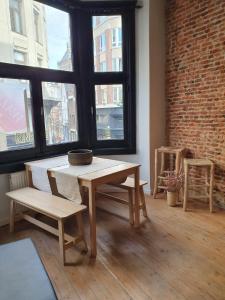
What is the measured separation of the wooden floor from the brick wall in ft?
3.07

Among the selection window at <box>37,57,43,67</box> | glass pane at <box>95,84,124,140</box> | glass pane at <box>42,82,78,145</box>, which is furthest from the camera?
glass pane at <box>95,84,124,140</box>

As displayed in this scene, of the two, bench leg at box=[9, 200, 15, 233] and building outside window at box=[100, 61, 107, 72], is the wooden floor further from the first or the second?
building outside window at box=[100, 61, 107, 72]

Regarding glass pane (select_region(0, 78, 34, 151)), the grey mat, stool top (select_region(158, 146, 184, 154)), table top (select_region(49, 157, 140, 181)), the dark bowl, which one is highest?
glass pane (select_region(0, 78, 34, 151))

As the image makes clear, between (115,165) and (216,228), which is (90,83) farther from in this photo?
(216,228)

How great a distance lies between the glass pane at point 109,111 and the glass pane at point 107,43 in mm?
304

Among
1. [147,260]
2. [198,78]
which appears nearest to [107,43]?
[198,78]

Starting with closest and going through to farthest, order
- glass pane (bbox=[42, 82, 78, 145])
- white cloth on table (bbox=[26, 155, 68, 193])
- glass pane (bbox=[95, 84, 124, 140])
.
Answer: white cloth on table (bbox=[26, 155, 68, 193]), glass pane (bbox=[42, 82, 78, 145]), glass pane (bbox=[95, 84, 124, 140])

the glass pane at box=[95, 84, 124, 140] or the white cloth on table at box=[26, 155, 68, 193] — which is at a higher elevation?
the glass pane at box=[95, 84, 124, 140]

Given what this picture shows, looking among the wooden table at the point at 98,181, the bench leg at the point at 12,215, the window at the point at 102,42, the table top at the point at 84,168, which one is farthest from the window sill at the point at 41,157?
the window at the point at 102,42

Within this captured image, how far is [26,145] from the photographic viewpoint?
3.19m

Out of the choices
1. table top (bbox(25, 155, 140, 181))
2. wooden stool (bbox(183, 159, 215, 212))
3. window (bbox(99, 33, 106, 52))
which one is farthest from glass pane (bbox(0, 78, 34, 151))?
wooden stool (bbox(183, 159, 215, 212))

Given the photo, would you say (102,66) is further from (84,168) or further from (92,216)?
(92,216)

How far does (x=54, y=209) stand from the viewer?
225 centimetres

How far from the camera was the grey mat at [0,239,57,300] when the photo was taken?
1.21 m
